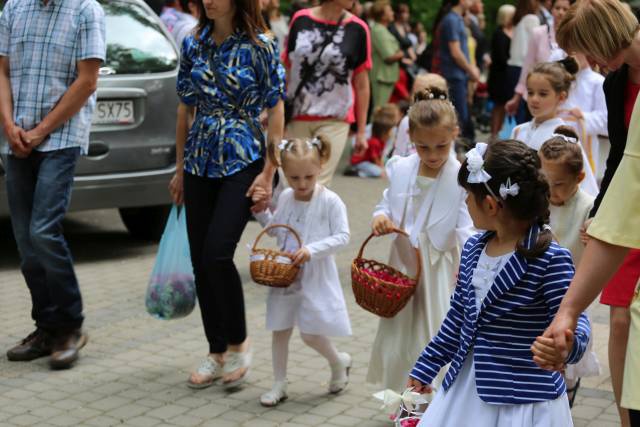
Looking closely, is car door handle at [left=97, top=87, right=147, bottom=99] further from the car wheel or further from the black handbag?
the black handbag

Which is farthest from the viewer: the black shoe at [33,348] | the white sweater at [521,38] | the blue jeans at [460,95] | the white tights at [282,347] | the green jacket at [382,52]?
the green jacket at [382,52]

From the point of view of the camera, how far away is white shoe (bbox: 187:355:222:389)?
569 centimetres

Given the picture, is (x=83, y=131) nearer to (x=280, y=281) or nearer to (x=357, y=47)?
(x=280, y=281)

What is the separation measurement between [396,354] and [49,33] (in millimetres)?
2361

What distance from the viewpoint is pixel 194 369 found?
600 cm

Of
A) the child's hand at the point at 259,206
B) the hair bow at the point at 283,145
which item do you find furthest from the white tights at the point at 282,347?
the hair bow at the point at 283,145

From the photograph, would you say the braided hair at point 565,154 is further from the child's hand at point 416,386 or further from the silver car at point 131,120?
the silver car at point 131,120

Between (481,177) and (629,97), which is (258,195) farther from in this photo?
(481,177)

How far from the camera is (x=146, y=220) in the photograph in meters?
9.27

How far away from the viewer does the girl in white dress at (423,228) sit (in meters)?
5.02

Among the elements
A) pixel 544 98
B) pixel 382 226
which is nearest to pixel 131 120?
pixel 544 98

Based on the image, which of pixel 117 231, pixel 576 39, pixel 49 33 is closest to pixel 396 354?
pixel 576 39

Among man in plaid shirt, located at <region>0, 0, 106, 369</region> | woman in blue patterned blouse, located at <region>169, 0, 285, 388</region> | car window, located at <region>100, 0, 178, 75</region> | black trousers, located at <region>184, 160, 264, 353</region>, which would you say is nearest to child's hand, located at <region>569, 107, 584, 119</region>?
woman in blue patterned blouse, located at <region>169, 0, 285, 388</region>

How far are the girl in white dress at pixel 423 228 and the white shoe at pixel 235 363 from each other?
0.74 m
